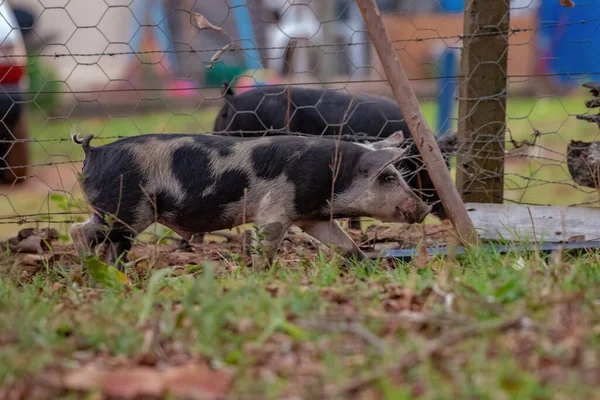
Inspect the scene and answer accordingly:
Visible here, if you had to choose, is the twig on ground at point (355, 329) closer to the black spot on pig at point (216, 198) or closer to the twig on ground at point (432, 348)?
the twig on ground at point (432, 348)

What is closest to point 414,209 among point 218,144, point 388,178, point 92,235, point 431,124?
point 388,178

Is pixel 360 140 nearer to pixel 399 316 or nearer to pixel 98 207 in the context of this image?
pixel 98 207

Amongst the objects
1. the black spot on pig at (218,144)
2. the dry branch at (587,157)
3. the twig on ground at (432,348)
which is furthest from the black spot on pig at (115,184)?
the dry branch at (587,157)

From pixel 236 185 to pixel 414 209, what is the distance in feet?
2.61

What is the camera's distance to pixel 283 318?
217cm

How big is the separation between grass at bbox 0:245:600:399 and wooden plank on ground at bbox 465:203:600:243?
1197mm

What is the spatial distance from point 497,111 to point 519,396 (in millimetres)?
2872

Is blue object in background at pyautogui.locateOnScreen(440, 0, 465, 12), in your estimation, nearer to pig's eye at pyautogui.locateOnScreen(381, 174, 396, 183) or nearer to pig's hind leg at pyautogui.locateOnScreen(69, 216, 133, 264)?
pig's eye at pyautogui.locateOnScreen(381, 174, 396, 183)

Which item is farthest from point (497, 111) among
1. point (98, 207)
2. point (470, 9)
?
point (98, 207)

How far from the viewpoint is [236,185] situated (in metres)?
3.68

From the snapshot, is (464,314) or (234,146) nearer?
(464,314)

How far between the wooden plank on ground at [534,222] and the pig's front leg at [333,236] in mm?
587

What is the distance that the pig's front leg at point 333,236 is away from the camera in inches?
148

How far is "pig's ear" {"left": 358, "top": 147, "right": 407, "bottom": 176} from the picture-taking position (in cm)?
364
